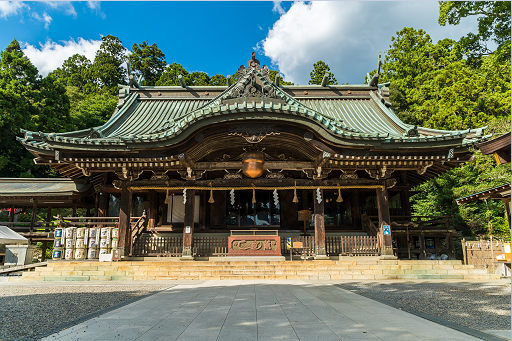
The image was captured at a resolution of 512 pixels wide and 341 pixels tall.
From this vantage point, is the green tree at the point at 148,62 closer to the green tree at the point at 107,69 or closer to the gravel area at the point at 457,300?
the green tree at the point at 107,69

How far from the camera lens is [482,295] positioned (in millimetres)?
7441

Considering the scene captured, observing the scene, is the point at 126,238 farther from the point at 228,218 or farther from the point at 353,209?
the point at 353,209

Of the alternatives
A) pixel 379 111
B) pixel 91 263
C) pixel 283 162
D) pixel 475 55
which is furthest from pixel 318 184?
pixel 475 55

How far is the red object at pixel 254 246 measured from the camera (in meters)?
12.3

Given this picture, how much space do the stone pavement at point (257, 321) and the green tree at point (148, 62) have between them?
44179 mm

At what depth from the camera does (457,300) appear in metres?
6.75

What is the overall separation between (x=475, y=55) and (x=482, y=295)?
29502mm

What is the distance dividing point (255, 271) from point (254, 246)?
1.69 metres

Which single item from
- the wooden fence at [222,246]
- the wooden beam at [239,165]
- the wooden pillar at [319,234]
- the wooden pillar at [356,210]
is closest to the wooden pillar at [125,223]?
the wooden fence at [222,246]

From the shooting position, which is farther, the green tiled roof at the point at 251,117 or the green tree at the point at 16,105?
the green tree at the point at 16,105

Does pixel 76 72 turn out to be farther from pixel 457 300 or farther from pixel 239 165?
pixel 457 300

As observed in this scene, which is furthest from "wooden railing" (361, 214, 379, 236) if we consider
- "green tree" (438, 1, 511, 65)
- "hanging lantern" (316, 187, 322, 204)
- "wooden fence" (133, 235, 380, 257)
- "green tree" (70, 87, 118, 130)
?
"green tree" (70, 87, 118, 130)

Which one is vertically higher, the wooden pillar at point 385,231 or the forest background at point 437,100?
the forest background at point 437,100

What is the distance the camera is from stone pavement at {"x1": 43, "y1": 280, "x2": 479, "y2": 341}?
12.8 feet
